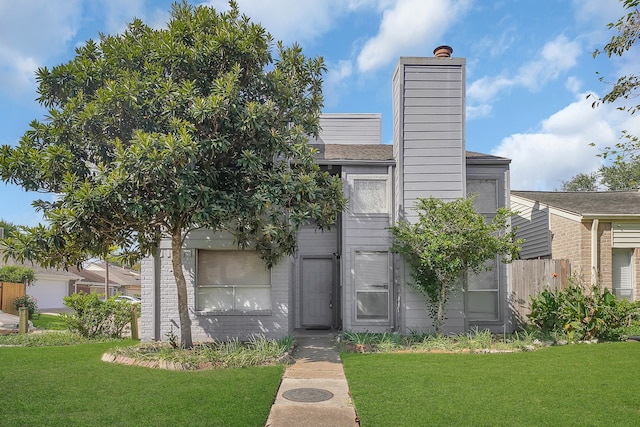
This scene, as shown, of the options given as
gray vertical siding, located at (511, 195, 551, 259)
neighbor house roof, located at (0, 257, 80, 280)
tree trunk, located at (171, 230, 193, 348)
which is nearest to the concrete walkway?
tree trunk, located at (171, 230, 193, 348)

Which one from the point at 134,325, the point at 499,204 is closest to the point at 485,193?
the point at 499,204

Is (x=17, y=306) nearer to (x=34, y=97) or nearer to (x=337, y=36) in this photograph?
(x=34, y=97)

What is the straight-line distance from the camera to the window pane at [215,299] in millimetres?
10609

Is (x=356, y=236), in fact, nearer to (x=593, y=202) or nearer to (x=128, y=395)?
(x=128, y=395)

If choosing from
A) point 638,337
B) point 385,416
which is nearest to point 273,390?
point 385,416

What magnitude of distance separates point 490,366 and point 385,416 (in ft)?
10.4

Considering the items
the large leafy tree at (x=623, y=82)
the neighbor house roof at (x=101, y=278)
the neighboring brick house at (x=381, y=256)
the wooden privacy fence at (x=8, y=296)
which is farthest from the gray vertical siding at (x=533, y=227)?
the neighbor house roof at (x=101, y=278)

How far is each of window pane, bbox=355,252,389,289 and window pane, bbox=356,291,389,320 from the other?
186 mm

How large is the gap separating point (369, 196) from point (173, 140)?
5.42 m

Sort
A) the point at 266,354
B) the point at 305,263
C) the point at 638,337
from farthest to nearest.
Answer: the point at 305,263
the point at 638,337
the point at 266,354

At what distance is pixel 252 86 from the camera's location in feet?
28.5

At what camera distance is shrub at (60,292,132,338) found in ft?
38.1

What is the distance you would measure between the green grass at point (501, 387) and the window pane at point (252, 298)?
252 cm

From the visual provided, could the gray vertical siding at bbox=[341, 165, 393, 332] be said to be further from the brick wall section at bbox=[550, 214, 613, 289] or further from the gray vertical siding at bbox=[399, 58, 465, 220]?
the brick wall section at bbox=[550, 214, 613, 289]
